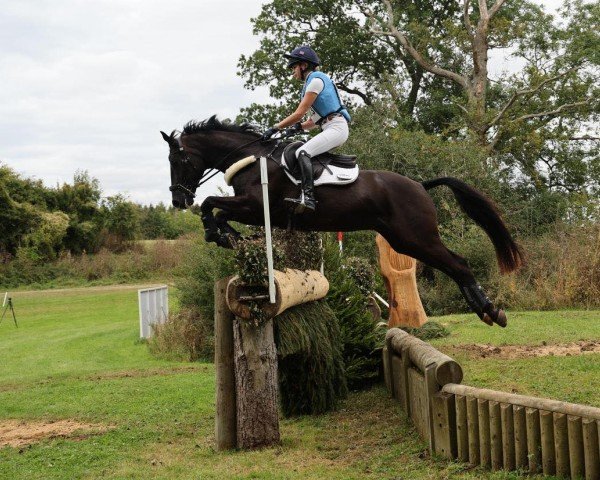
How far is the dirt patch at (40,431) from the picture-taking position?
779cm

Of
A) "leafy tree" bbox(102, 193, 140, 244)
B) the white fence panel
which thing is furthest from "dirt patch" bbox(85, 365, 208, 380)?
"leafy tree" bbox(102, 193, 140, 244)

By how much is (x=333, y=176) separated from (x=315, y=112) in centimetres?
68

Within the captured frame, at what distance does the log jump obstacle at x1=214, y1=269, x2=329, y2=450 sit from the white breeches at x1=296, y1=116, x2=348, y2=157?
3.94 feet

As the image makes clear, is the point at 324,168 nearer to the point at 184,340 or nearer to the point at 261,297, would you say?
the point at 261,297

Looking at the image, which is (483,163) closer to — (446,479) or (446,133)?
(446,133)

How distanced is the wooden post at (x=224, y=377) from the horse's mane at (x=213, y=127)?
52.7 inches

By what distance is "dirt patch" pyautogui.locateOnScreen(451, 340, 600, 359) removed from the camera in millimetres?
8875

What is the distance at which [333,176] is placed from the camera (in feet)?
20.0

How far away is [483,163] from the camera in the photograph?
69.8ft

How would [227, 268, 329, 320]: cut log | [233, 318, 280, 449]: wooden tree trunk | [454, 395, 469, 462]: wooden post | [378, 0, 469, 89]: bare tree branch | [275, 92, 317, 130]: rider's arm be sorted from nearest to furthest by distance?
[454, 395, 469, 462]: wooden post < [275, 92, 317, 130]: rider's arm < [227, 268, 329, 320]: cut log < [233, 318, 280, 449]: wooden tree trunk < [378, 0, 469, 89]: bare tree branch

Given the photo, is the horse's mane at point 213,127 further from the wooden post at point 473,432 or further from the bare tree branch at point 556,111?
the bare tree branch at point 556,111

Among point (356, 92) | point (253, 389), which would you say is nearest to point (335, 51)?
point (356, 92)

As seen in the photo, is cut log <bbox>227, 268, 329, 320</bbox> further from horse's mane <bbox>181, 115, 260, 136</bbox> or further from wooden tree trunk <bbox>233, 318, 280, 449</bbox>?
horse's mane <bbox>181, 115, 260, 136</bbox>

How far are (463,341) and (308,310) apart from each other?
3930 millimetres
